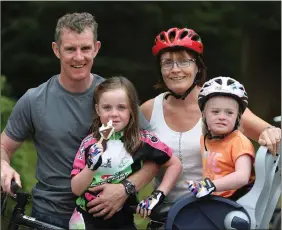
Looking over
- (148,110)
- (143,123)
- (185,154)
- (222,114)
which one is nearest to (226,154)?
(222,114)

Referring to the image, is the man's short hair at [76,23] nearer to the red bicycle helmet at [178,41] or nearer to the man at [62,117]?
the man at [62,117]

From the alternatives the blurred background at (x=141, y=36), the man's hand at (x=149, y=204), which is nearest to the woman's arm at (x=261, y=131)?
the man's hand at (x=149, y=204)

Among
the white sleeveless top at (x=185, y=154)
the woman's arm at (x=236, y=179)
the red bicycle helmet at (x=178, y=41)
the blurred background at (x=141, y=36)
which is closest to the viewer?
the woman's arm at (x=236, y=179)

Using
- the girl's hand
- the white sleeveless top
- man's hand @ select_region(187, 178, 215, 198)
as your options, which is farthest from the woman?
the girl's hand

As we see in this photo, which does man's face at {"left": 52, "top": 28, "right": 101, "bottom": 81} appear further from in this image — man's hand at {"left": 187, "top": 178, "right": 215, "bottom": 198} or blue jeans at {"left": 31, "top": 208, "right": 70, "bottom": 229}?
man's hand at {"left": 187, "top": 178, "right": 215, "bottom": 198}

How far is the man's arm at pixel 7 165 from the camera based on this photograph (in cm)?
370

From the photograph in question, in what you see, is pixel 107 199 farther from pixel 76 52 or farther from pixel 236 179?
pixel 76 52

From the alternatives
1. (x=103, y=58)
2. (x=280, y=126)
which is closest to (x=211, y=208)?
(x=280, y=126)

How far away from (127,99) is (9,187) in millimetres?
817

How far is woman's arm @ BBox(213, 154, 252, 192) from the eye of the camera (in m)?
3.60

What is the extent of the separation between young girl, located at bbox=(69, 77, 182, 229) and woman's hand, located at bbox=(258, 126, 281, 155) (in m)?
0.55

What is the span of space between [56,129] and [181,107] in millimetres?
864

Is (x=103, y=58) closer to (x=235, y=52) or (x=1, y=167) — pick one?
(x=235, y=52)

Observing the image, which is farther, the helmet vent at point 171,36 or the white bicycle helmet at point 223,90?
the helmet vent at point 171,36
